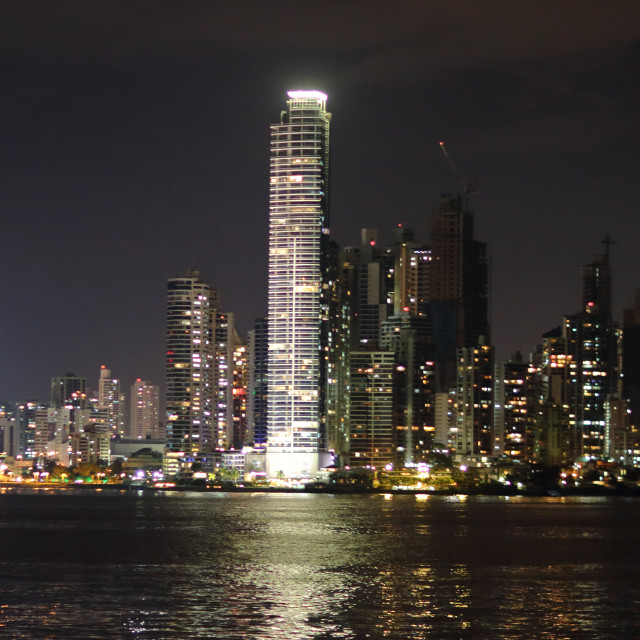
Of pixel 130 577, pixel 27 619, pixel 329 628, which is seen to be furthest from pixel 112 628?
pixel 130 577

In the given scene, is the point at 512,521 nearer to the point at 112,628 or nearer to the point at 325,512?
the point at 325,512

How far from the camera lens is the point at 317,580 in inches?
2899

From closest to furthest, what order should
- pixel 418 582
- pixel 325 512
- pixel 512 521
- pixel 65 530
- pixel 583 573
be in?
pixel 418 582, pixel 583 573, pixel 65 530, pixel 512 521, pixel 325 512

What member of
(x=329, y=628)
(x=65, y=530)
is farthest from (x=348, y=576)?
(x=65, y=530)

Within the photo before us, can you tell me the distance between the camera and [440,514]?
16038 centimetres

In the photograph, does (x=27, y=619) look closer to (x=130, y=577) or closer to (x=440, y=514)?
(x=130, y=577)

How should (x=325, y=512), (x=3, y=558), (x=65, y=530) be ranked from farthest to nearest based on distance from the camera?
1. (x=325, y=512)
2. (x=65, y=530)
3. (x=3, y=558)

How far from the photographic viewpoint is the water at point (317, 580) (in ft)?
185

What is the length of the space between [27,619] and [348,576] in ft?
79.1

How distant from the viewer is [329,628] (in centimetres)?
5578

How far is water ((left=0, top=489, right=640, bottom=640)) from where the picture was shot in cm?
5638

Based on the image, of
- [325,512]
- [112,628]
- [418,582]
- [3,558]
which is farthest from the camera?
[325,512]

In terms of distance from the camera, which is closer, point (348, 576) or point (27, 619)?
point (27, 619)

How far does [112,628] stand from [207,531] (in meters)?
64.5
